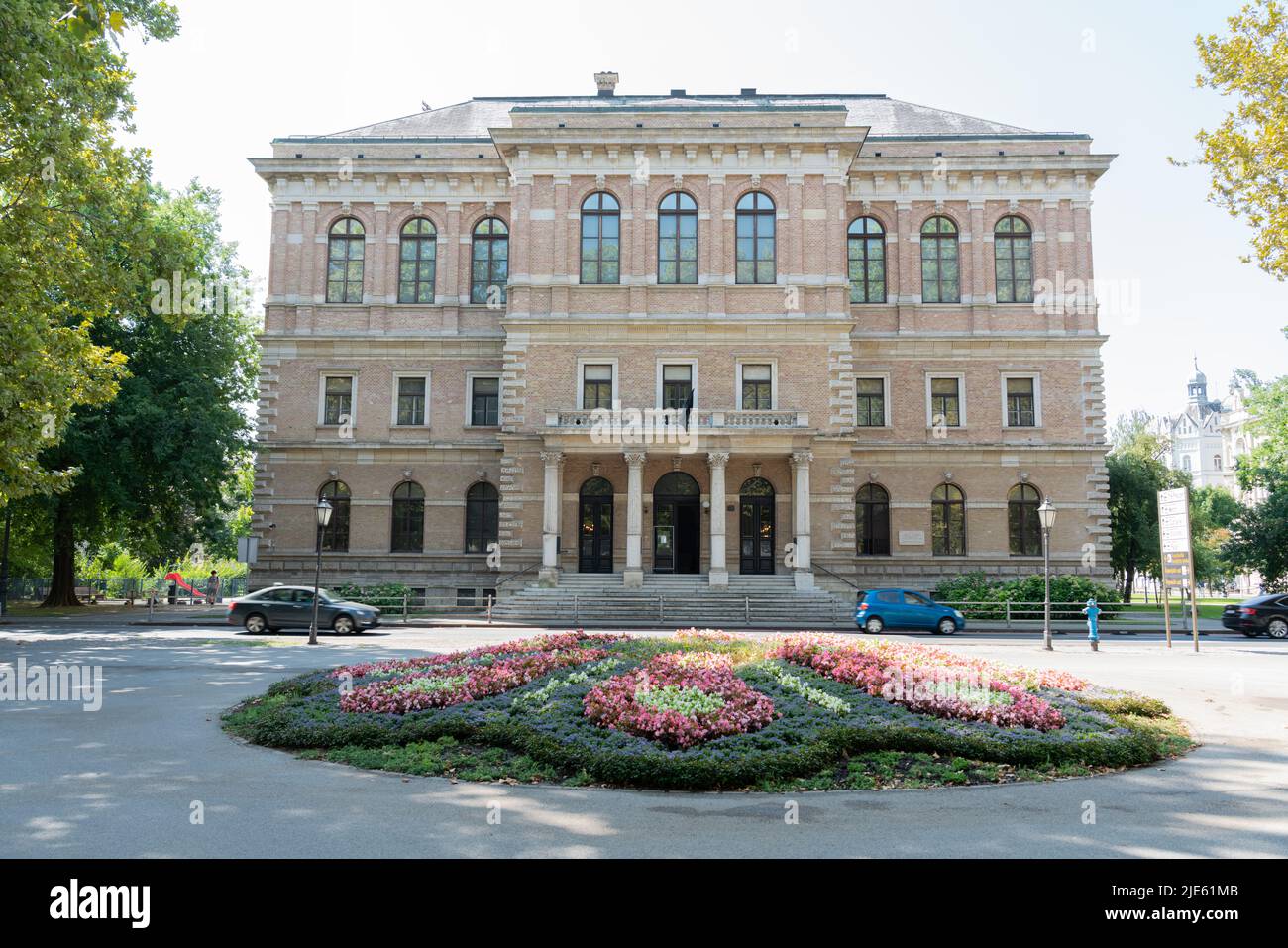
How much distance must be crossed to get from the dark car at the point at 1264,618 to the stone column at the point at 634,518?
830 inches

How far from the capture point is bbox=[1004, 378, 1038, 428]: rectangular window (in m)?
37.4

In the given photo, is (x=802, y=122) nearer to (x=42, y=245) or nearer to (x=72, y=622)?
(x=42, y=245)

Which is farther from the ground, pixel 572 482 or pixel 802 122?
pixel 802 122

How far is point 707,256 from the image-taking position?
35.5m

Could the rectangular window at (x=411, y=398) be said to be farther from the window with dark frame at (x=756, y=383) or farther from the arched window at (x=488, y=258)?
the window with dark frame at (x=756, y=383)

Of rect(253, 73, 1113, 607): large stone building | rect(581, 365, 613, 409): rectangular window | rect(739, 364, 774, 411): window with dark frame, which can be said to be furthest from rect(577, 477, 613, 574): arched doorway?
rect(739, 364, 774, 411): window with dark frame

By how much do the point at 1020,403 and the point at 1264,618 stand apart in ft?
40.4

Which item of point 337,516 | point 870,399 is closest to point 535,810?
point 337,516

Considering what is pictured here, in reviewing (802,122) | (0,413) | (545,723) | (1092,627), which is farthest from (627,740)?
(802,122)

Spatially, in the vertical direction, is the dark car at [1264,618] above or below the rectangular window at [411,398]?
below

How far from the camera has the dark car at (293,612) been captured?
27547 millimetres

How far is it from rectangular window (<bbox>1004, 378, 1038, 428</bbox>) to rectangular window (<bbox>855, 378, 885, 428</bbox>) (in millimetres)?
5380

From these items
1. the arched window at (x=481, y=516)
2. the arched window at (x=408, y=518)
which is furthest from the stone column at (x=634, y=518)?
the arched window at (x=408, y=518)

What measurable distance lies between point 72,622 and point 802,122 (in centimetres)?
3386
